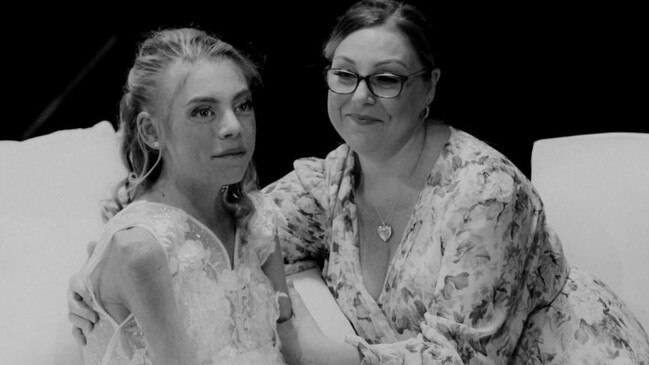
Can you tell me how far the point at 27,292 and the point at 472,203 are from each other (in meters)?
0.89

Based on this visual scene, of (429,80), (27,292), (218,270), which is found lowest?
(27,292)

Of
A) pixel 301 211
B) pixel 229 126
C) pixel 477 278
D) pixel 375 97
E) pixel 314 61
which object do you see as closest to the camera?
pixel 229 126

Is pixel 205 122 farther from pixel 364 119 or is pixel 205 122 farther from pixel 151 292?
pixel 364 119

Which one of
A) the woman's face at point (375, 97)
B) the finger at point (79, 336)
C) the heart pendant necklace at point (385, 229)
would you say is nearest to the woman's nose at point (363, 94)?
the woman's face at point (375, 97)

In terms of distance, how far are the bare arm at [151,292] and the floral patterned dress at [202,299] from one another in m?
0.03

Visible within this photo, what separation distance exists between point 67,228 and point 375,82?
71 cm

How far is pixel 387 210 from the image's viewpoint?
7.16ft

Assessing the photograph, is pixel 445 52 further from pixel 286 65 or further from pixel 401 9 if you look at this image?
pixel 286 65

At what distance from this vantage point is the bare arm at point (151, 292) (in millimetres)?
1600

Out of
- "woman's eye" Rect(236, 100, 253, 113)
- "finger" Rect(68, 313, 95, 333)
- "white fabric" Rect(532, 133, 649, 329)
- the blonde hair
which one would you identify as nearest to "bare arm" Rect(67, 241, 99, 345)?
"finger" Rect(68, 313, 95, 333)

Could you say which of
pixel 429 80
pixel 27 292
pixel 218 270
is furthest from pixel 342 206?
pixel 27 292

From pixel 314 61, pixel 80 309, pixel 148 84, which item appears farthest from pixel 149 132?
pixel 314 61

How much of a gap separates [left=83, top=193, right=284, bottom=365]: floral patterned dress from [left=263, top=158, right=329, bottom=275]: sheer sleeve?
400 mm

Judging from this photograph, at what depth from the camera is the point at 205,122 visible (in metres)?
1.72
